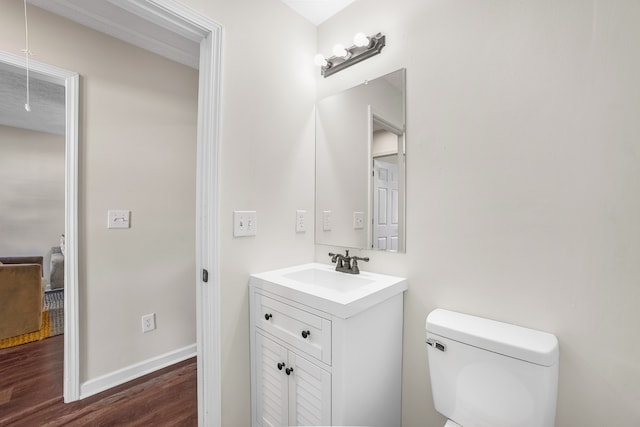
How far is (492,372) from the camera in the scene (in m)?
0.89

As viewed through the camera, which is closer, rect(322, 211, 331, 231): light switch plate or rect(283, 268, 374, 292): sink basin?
rect(283, 268, 374, 292): sink basin

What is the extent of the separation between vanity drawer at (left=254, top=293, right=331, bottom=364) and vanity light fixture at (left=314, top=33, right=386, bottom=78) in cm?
135

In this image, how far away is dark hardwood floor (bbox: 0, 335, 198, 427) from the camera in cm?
156

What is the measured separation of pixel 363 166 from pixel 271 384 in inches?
47.1

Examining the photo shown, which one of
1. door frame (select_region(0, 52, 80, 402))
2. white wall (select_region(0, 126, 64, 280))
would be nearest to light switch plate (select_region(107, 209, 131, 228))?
door frame (select_region(0, 52, 80, 402))

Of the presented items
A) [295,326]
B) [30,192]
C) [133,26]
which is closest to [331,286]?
[295,326]

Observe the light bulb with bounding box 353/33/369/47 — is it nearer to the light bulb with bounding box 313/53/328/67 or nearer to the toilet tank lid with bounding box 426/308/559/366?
the light bulb with bounding box 313/53/328/67

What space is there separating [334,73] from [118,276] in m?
2.01

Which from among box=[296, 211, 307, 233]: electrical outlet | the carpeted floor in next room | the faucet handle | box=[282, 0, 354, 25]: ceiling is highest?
box=[282, 0, 354, 25]: ceiling

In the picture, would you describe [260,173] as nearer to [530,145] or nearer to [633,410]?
[530,145]

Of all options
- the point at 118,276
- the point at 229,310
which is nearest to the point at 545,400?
the point at 229,310

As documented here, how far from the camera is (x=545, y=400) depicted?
0.81 metres

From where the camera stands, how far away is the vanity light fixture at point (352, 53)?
140 centimetres

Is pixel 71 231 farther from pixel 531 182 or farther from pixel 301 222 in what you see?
pixel 531 182
